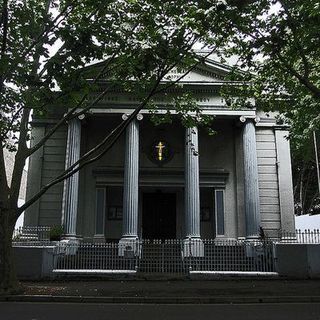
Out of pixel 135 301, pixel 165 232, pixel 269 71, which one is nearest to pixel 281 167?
pixel 165 232

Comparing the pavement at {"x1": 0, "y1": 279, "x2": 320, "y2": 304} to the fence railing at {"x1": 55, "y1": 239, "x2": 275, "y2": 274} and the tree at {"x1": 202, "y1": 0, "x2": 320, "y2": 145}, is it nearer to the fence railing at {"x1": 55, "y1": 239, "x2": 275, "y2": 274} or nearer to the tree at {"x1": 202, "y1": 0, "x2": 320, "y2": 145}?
the fence railing at {"x1": 55, "y1": 239, "x2": 275, "y2": 274}

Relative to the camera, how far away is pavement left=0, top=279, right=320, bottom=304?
12141mm

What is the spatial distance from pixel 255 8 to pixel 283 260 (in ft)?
30.2

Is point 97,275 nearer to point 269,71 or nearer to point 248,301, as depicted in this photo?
point 248,301

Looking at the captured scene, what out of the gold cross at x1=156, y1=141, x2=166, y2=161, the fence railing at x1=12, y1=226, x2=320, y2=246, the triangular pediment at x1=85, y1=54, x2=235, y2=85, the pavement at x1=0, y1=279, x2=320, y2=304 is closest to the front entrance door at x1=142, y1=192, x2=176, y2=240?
the gold cross at x1=156, y1=141, x2=166, y2=161

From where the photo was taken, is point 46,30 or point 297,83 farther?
point 297,83

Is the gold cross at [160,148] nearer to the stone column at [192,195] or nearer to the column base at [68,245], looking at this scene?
the stone column at [192,195]

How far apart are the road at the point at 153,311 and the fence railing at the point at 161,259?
563 centimetres

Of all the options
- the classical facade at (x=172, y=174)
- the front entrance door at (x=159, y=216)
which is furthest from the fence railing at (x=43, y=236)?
the front entrance door at (x=159, y=216)

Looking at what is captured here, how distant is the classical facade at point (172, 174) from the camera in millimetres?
21547

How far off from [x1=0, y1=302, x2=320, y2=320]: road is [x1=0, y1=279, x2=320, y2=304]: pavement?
0.46m

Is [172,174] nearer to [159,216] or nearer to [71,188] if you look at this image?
[159,216]

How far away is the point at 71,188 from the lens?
69.8 feet

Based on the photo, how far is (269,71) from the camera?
15586 millimetres
